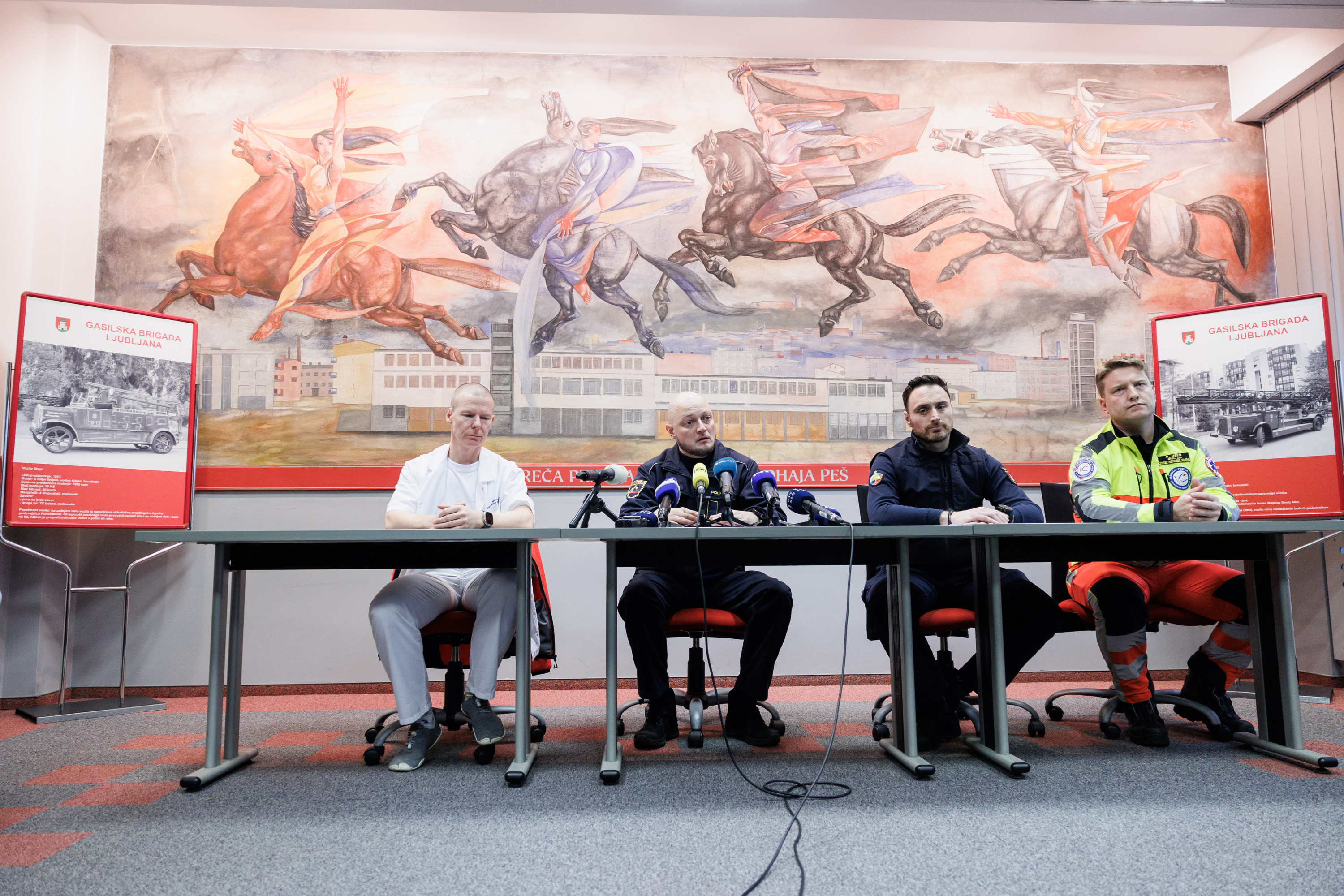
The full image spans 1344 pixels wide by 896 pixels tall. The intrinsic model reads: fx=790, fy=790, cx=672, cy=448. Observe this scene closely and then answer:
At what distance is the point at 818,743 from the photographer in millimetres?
2707

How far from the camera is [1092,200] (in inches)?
179

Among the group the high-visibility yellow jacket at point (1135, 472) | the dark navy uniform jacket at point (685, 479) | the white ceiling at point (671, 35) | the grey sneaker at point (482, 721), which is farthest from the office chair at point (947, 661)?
the white ceiling at point (671, 35)

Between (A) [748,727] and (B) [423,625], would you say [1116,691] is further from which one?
(B) [423,625]

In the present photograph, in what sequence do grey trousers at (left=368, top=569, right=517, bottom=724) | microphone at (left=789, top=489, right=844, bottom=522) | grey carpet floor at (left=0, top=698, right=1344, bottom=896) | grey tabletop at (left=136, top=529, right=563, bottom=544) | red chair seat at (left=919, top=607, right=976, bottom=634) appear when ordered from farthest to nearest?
1. red chair seat at (left=919, top=607, right=976, bottom=634)
2. grey trousers at (left=368, top=569, right=517, bottom=724)
3. microphone at (left=789, top=489, right=844, bottom=522)
4. grey tabletop at (left=136, top=529, right=563, bottom=544)
5. grey carpet floor at (left=0, top=698, right=1344, bottom=896)

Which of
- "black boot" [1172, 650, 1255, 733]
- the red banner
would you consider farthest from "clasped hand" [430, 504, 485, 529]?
"black boot" [1172, 650, 1255, 733]

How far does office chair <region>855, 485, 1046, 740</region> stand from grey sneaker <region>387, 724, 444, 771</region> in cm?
146

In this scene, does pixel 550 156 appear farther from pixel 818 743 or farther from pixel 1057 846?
pixel 1057 846

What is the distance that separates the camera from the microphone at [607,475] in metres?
2.26

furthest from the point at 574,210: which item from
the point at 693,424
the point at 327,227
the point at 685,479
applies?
the point at 685,479

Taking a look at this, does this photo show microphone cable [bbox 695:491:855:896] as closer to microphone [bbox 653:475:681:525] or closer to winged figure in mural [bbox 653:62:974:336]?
microphone [bbox 653:475:681:525]

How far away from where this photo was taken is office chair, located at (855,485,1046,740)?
2711 millimetres

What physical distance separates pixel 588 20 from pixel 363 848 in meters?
4.19

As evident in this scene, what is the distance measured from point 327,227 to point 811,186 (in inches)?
106

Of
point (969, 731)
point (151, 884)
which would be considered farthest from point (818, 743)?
point (151, 884)
